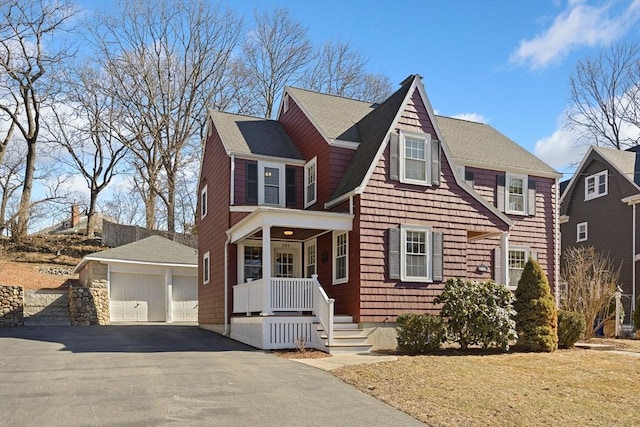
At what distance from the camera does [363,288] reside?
1452cm

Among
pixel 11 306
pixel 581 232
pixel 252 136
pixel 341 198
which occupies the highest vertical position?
pixel 252 136

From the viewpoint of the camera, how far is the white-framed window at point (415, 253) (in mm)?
15156

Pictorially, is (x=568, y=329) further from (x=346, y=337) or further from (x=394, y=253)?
(x=346, y=337)

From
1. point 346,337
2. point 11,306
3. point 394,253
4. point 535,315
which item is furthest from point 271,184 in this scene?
point 11,306

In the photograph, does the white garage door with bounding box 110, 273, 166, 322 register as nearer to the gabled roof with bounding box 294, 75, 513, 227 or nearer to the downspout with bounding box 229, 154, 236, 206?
the downspout with bounding box 229, 154, 236, 206

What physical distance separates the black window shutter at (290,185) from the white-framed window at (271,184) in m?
0.15

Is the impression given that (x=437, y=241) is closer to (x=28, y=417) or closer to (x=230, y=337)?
(x=230, y=337)

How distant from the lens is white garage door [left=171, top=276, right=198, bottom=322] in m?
25.3

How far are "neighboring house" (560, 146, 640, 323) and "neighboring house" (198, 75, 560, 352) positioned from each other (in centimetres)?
674

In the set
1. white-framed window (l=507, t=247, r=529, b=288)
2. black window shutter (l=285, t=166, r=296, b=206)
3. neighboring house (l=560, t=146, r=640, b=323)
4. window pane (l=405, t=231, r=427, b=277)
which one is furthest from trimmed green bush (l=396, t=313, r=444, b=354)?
→ neighboring house (l=560, t=146, r=640, b=323)

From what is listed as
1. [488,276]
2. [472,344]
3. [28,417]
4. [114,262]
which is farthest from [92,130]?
[28,417]

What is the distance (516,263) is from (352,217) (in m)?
7.66

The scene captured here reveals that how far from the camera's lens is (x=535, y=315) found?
14.0m

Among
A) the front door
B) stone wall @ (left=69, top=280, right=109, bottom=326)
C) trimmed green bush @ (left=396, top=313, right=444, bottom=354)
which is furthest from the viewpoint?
stone wall @ (left=69, top=280, right=109, bottom=326)
